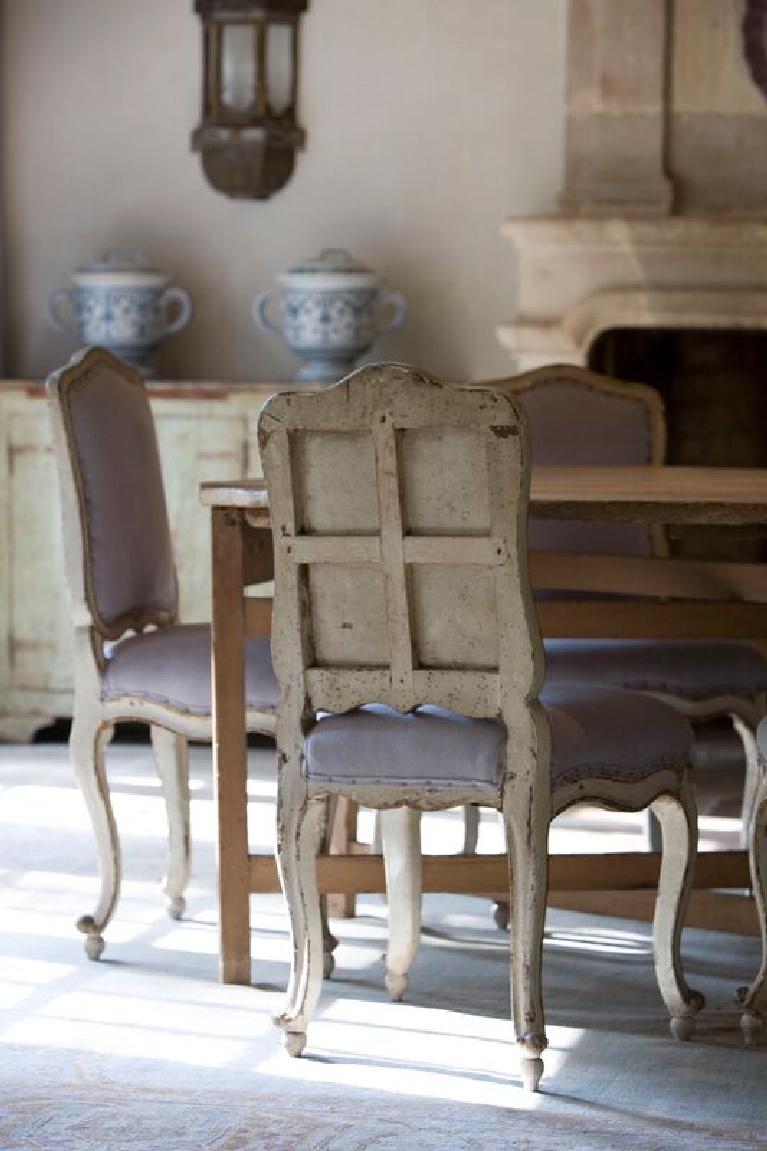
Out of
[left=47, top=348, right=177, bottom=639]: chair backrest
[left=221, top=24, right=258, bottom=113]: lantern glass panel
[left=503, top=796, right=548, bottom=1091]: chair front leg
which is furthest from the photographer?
[left=221, top=24, right=258, bottom=113]: lantern glass panel

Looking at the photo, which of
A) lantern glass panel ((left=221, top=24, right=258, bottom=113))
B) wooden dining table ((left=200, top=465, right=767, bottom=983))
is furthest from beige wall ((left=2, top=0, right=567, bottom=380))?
wooden dining table ((left=200, top=465, right=767, bottom=983))

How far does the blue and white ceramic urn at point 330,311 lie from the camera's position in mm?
5582

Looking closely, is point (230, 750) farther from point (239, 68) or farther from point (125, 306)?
point (239, 68)

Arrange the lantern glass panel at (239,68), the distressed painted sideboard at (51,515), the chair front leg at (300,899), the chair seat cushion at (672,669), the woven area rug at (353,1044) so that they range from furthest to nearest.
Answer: the lantern glass panel at (239,68), the distressed painted sideboard at (51,515), the chair seat cushion at (672,669), the chair front leg at (300,899), the woven area rug at (353,1044)

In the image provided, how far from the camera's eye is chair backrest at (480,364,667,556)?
4188 mm

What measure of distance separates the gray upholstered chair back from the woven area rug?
80 centimetres

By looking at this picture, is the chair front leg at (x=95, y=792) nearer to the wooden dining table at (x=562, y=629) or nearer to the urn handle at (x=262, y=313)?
the wooden dining table at (x=562, y=629)

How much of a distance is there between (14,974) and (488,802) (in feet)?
3.39

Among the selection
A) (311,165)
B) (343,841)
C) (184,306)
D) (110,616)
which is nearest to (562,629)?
(343,841)

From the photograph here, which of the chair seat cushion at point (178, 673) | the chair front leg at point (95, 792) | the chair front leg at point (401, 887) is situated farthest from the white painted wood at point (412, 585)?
the chair front leg at point (95, 792)

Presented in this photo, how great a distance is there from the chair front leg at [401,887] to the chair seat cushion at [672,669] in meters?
0.58

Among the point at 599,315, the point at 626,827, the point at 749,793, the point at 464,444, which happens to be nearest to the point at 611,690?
the point at 464,444

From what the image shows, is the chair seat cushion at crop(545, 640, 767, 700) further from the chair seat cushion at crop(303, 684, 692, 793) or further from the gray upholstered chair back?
the chair seat cushion at crop(303, 684, 692, 793)

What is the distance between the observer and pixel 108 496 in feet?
11.7
